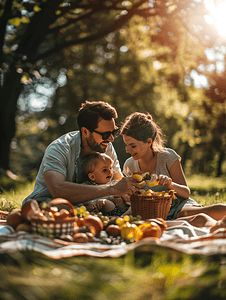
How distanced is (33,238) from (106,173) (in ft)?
5.58

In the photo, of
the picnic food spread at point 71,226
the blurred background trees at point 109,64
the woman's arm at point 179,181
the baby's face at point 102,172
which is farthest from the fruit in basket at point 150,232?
the blurred background trees at point 109,64

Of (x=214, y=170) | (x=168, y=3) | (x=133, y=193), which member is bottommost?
(x=214, y=170)

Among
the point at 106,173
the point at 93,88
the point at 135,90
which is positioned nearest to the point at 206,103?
the point at 135,90

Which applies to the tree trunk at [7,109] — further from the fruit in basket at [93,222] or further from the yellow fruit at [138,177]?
the fruit in basket at [93,222]

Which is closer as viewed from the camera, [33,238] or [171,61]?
[33,238]

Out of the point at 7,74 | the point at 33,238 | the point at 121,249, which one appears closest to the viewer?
the point at 121,249

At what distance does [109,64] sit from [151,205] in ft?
46.4

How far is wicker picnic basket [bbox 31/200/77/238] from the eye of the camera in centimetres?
195

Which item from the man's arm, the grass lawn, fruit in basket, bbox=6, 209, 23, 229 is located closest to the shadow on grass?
the grass lawn

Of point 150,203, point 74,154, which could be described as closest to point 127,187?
point 150,203

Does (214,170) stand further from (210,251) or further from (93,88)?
(210,251)

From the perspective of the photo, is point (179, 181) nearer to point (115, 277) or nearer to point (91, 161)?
point (91, 161)

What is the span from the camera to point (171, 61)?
11555 mm

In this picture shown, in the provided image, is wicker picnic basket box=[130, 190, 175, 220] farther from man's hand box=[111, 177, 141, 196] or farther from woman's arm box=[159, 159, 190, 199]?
woman's arm box=[159, 159, 190, 199]
